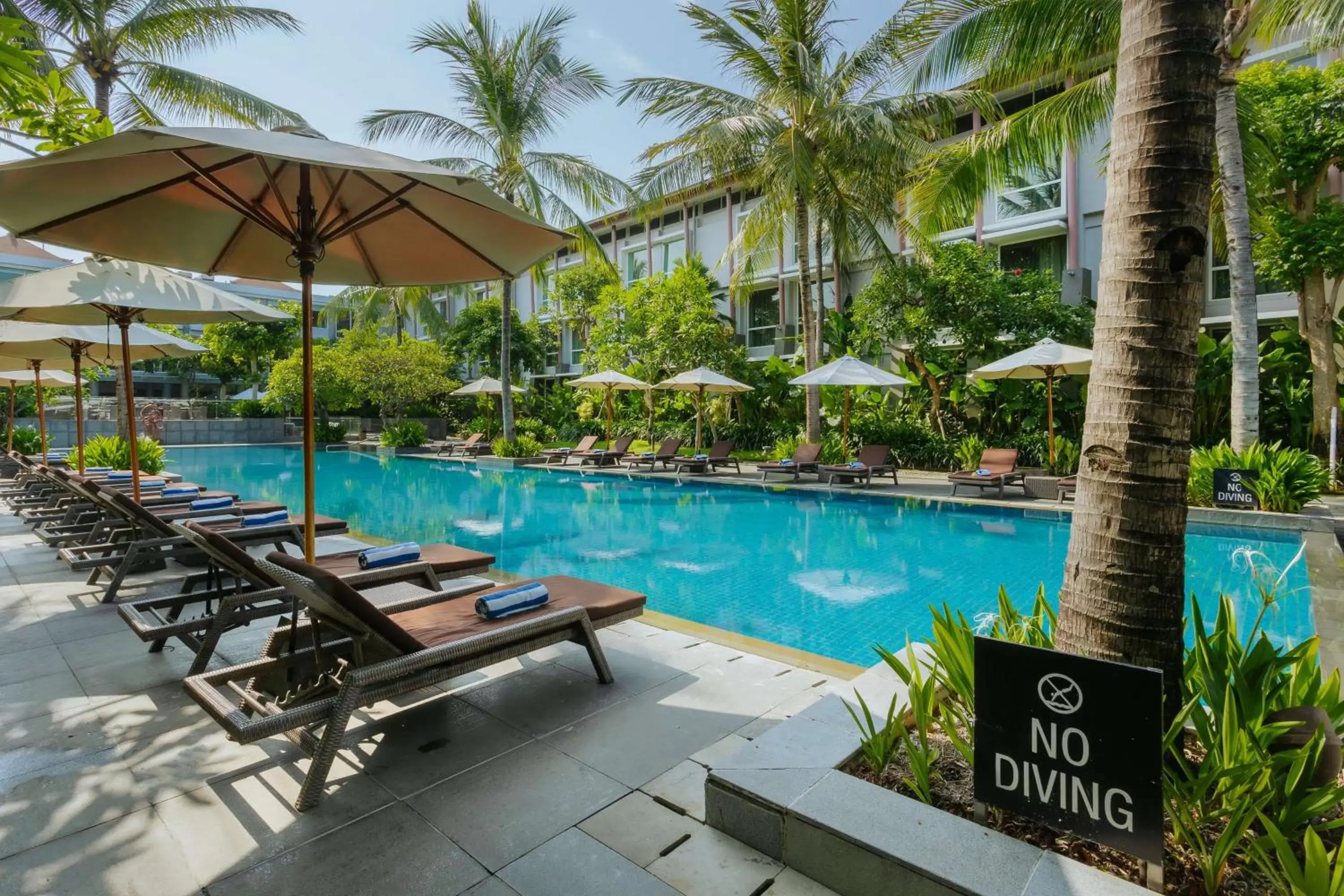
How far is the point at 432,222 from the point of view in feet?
13.7

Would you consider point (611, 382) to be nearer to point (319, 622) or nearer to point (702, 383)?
point (702, 383)

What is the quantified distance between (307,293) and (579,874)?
3.21m

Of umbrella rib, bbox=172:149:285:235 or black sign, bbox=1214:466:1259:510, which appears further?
black sign, bbox=1214:466:1259:510

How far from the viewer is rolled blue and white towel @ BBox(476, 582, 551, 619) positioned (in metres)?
3.42

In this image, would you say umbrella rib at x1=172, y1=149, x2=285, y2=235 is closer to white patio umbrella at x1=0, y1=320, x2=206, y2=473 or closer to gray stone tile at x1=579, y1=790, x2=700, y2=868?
gray stone tile at x1=579, y1=790, x2=700, y2=868

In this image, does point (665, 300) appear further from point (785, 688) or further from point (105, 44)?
point (785, 688)

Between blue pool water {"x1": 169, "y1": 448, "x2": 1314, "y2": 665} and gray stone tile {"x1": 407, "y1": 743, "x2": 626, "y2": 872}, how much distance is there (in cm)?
273

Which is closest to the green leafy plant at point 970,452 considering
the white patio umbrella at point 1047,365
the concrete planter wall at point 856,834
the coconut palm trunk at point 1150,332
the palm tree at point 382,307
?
the white patio umbrella at point 1047,365

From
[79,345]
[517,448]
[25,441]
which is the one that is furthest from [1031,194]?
[25,441]

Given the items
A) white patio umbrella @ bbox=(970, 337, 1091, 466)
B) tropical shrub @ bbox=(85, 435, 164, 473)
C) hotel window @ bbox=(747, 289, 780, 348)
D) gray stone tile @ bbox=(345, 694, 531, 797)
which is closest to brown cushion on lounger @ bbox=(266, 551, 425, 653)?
gray stone tile @ bbox=(345, 694, 531, 797)

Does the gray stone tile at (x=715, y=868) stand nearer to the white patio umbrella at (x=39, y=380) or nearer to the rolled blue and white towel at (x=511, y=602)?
the rolled blue and white towel at (x=511, y=602)

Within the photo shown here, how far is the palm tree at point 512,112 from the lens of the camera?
1702 centimetres

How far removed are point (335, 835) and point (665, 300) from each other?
19.0 m

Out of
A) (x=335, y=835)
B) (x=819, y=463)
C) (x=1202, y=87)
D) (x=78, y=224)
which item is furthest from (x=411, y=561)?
(x=819, y=463)
